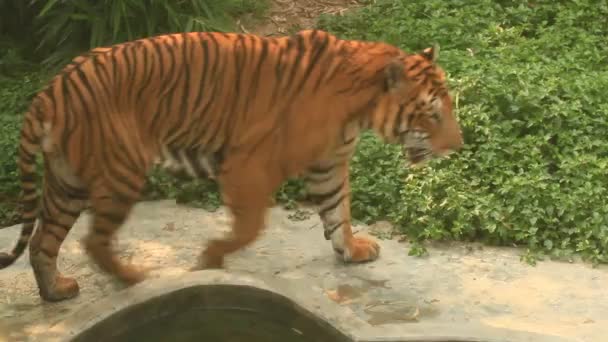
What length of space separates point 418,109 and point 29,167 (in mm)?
1617

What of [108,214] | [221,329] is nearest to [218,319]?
[221,329]

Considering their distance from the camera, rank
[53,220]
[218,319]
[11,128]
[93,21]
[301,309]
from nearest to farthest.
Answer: [301,309] → [218,319] → [53,220] → [11,128] → [93,21]

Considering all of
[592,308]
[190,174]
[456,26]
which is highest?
[456,26]

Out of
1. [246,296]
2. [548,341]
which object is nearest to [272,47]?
[246,296]

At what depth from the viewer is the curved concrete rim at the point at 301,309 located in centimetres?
341

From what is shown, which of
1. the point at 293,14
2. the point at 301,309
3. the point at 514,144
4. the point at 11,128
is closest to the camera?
the point at 301,309

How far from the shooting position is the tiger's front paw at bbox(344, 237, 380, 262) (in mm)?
4387

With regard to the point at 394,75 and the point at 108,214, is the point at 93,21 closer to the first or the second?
the point at 108,214

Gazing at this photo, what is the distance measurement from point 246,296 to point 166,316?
0.32 meters

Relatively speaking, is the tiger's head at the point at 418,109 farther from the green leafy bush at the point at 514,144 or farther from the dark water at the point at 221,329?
the dark water at the point at 221,329

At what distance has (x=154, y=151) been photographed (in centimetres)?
395

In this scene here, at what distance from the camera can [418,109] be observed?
398 centimetres

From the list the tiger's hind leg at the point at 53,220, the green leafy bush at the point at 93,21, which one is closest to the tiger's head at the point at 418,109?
the tiger's hind leg at the point at 53,220

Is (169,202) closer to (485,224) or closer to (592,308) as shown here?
(485,224)
